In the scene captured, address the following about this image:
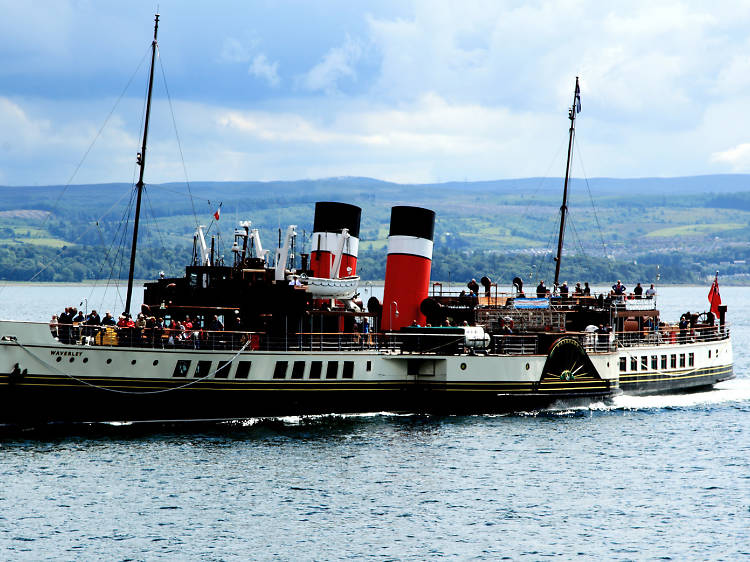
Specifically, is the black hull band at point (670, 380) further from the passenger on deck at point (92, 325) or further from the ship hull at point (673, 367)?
the passenger on deck at point (92, 325)

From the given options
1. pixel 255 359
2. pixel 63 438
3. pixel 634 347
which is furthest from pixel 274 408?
pixel 634 347

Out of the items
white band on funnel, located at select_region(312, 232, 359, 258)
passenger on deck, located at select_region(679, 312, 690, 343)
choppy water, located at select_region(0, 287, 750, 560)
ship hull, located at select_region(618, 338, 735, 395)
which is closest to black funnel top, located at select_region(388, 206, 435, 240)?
white band on funnel, located at select_region(312, 232, 359, 258)

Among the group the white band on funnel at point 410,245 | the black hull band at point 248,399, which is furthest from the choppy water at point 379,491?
the white band on funnel at point 410,245

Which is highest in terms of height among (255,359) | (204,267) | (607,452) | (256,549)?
(204,267)

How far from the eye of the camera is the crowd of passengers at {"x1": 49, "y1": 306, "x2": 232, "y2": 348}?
38469mm

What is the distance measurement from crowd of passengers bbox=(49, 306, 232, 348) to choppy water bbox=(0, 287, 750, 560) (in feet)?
11.0

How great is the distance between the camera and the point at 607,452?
40.5 m

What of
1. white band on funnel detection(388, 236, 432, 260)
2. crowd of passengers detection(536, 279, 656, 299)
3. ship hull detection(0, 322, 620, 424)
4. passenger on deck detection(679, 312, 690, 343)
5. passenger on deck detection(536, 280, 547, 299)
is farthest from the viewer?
passenger on deck detection(679, 312, 690, 343)

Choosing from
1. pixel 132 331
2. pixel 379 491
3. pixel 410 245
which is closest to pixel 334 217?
pixel 410 245

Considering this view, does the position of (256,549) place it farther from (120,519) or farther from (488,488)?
(488,488)

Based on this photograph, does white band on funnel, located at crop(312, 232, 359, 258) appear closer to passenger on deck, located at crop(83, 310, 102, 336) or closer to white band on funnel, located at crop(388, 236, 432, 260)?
white band on funnel, located at crop(388, 236, 432, 260)

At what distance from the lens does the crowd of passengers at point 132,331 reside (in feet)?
126

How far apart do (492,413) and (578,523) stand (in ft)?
47.7

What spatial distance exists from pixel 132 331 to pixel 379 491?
1132 cm
